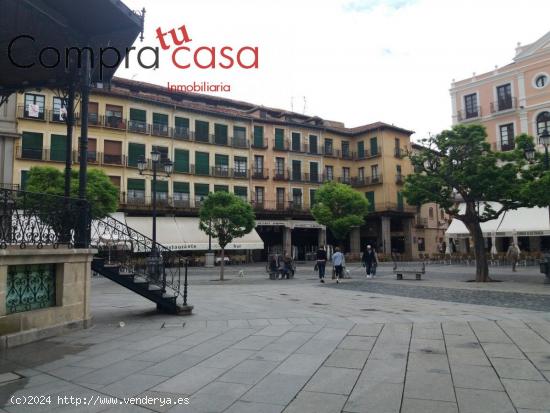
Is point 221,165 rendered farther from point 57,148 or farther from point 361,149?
point 361,149

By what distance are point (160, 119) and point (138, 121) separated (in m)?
1.92

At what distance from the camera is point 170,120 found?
3528 centimetres

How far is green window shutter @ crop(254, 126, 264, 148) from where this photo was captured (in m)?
39.8

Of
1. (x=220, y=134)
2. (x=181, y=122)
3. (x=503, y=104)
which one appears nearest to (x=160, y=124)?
(x=181, y=122)

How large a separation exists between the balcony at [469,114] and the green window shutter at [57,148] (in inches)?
1190

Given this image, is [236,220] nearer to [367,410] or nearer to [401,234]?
[367,410]

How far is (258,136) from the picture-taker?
39969mm

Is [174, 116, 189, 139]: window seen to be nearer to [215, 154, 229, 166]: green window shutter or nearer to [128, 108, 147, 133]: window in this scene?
[128, 108, 147, 133]: window

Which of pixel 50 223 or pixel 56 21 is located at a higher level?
pixel 56 21

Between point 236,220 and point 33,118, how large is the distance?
19.0 metres

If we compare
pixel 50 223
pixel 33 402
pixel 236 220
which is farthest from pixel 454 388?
Answer: pixel 236 220

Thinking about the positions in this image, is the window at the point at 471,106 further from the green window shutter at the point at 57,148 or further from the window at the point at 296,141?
the green window shutter at the point at 57,148

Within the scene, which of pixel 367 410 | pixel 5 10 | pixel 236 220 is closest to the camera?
pixel 367 410

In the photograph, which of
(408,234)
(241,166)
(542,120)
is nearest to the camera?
(542,120)
